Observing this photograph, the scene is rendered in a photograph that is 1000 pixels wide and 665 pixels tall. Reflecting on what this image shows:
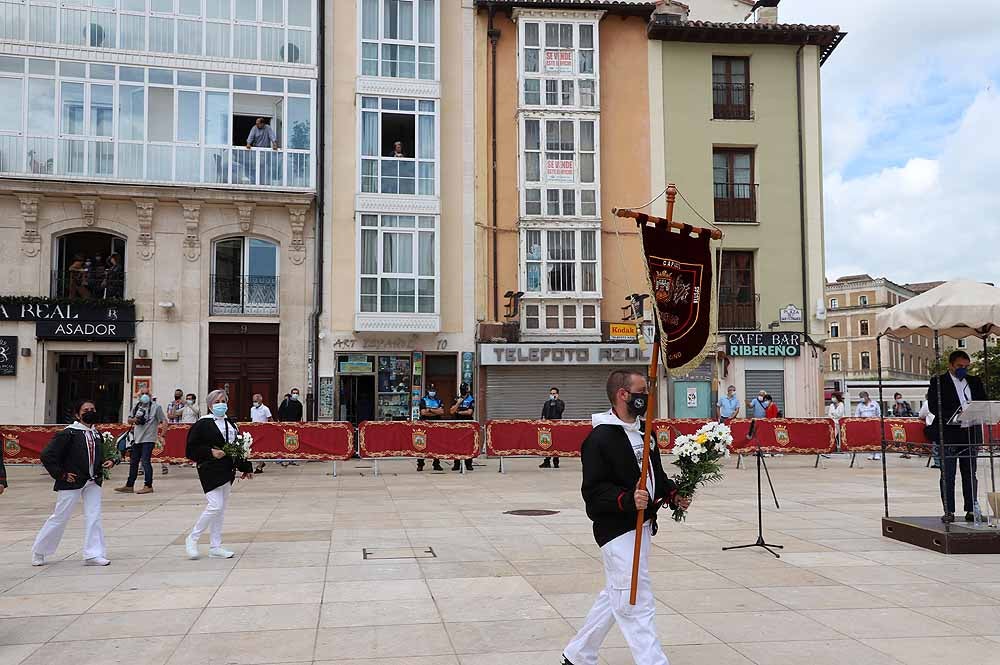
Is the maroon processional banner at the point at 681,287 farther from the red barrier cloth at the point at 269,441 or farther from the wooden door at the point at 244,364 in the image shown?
the wooden door at the point at 244,364

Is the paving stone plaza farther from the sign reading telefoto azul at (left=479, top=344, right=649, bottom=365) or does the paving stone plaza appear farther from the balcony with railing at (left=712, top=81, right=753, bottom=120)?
the balcony with railing at (left=712, top=81, right=753, bottom=120)

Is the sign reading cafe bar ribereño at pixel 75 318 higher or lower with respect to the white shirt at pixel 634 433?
higher

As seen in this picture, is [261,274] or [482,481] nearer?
[482,481]

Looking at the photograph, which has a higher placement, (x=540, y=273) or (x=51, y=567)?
(x=540, y=273)

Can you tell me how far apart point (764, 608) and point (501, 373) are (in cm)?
2115

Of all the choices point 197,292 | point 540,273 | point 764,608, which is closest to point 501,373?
point 540,273

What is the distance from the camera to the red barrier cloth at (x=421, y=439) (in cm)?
1989

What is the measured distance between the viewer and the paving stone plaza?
604 centimetres

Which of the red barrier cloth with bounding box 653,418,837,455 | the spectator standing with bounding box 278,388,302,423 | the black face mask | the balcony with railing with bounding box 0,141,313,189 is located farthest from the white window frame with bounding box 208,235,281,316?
the black face mask

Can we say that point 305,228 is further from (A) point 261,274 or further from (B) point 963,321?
(B) point 963,321

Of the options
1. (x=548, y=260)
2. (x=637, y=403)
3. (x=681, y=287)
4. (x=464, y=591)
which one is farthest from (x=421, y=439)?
(x=637, y=403)

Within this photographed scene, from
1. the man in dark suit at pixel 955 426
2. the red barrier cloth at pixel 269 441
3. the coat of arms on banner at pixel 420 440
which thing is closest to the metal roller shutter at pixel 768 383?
the coat of arms on banner at pixel 420 440

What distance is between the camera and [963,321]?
10.1m

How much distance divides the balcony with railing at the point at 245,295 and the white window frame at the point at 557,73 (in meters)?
9.96
